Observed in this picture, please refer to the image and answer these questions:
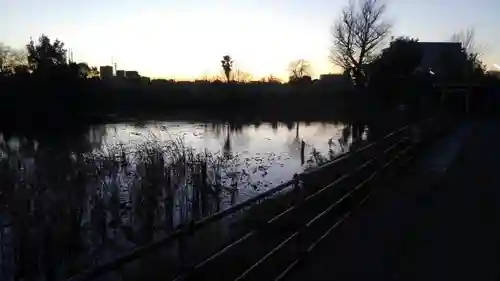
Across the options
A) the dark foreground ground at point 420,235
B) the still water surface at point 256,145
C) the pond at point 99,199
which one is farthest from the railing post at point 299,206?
the still water surface at point 256,145

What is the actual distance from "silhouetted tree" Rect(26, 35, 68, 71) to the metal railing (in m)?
45.7

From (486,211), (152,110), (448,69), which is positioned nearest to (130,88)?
(152,110)

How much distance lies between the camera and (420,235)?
8109 mm

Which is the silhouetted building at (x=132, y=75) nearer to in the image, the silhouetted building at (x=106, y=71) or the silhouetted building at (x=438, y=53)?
the silhouetted building at (x=106, y=71)

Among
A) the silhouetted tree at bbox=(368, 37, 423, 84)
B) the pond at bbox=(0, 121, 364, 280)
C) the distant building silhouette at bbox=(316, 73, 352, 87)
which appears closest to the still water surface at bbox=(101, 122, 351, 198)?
the pond at bbox=(0, 121, 364, 280)

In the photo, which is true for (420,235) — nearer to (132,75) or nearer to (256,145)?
(256,145)

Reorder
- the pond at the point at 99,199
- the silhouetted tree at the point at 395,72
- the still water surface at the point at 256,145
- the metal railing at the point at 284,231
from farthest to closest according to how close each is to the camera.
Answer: the silhouetted tree at the point at 395,72 → the still water surface at the point at 256,145 → the pond at the point at 99,199 → the metal railing at the point at 284,231

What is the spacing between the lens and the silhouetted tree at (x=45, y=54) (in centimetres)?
5268

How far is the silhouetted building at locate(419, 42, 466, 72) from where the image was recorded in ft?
188

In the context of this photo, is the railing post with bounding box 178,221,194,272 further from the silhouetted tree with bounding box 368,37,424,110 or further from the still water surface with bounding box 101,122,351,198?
the silhouetted tree with bounding box 368,37,424,110

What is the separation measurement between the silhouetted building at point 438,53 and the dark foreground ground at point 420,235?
4565cm

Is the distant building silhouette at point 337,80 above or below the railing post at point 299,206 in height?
above

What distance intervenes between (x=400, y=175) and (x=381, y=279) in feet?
27.3

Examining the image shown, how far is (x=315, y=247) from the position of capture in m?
7.24
